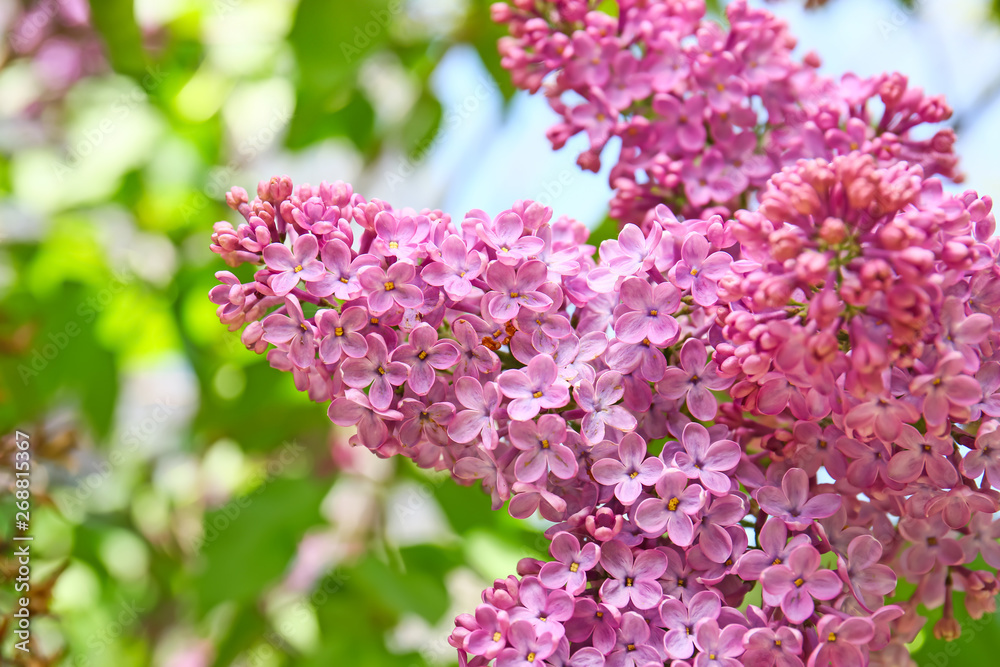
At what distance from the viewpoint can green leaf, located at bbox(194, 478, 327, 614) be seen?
117cm

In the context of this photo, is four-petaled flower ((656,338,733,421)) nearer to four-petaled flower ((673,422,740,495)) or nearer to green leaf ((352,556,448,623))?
four-petaled flower ((673,422,740,495))

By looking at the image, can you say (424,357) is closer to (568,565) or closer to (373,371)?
(373,371)

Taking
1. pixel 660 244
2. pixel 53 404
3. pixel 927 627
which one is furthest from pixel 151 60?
pixel 927 627

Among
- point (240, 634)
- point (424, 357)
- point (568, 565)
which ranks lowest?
point (240, 634)

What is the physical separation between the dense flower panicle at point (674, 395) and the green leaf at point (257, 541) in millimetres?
639

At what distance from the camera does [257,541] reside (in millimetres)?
1216

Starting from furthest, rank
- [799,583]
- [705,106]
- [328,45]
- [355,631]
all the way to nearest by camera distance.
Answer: [355,631] < [328,45] < [705,106] < [799,583]

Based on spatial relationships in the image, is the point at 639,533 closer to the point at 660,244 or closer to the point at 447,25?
the point at 660,244

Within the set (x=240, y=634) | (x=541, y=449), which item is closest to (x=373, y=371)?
(x=541, y=449)

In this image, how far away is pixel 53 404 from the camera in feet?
4.33

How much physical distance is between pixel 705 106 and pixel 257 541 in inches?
35.2

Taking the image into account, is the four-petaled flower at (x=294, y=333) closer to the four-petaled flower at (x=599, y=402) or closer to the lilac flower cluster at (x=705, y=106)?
the four-petaled flower at (x=599, y=402)

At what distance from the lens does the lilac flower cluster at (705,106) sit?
0.78 m

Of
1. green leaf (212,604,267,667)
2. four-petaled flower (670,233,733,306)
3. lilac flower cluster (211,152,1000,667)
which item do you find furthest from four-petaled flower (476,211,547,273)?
green leaf (212,604,267,667)
